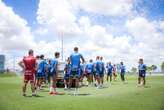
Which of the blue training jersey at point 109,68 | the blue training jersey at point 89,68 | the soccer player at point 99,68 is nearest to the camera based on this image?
the soccer player at point 99,68

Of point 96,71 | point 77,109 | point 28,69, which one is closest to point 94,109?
point 77,109

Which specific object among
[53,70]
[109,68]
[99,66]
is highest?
[109,68]

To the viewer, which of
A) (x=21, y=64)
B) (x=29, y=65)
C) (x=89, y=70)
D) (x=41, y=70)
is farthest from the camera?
(x=89, y=70)

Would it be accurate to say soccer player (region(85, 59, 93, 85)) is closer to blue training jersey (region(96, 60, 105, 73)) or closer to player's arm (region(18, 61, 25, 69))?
blue training jersey (region(96, 60, 105, 73))

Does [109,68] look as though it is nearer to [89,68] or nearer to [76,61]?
[89,68]

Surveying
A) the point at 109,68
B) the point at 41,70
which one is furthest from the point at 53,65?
the point at 109,68

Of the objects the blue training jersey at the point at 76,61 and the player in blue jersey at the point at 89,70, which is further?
the player in blue jersey at the point at 89,70

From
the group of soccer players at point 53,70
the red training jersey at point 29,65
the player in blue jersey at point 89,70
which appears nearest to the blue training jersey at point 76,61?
the group of soccer players at point 53,70

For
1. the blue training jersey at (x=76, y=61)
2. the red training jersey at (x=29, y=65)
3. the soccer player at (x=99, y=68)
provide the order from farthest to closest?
the soccer player at (x=99, y=68) < the blue training jersey at (x=76, y=61) < the red training jersey at (x=29, y=65)

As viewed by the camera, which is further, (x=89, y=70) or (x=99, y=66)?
(x=89, y=70)

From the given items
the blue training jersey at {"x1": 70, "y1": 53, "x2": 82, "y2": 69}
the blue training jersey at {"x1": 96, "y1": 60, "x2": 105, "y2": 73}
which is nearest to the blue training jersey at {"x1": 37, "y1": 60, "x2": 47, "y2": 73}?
the blue training jersey at {"x1": 70, "y1": 53, "x2": 82, "y2": 69}

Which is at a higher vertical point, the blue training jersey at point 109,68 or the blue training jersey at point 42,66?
the blue training jersey at point 109,68

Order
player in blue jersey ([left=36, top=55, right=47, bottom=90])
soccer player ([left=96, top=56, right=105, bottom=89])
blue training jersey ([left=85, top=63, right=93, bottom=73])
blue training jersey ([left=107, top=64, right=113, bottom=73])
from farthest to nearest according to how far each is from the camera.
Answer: blue training jersey ([left=107, top=64, right=113, bottom=73]), blue training jersey ([left=85, top=63, right=93, bottom=73]), soccer player ([left=96, top=56, right=105, bottom=89]), player in blue jersey ([left=36, top=55, right=47, bottom=90])

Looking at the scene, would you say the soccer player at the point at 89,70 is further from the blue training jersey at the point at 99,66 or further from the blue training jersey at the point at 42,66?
the blue training jersey at the point at 42,66
